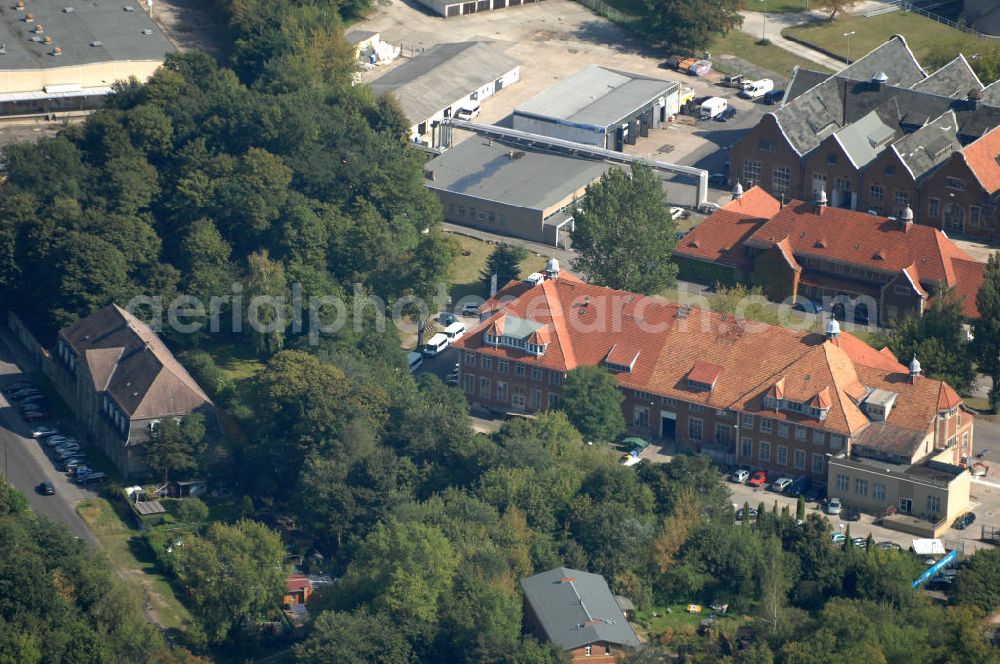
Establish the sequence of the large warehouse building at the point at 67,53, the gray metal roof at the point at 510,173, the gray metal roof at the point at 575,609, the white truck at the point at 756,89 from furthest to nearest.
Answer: the white truck at the point at 756,89, the large warehouse building at the point at 67,53, the gray metal roof at the point at 510,173, the gray metal roof at the point at 575,609

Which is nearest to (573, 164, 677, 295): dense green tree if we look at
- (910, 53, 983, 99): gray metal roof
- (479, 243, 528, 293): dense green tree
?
(479, 243, 528, 293): dense green tree

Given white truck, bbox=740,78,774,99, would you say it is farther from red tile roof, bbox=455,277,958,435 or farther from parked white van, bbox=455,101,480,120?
red tile roof, bbox=455,277,958,435

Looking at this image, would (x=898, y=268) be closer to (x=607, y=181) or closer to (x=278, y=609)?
(x=607, y=181)

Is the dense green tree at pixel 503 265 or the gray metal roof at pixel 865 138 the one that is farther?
the gray metal roof at pixel 865 138

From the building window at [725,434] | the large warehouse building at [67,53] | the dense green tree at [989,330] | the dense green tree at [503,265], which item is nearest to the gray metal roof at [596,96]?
the dense green tree at [503,265]

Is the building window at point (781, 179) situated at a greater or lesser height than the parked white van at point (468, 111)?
greater

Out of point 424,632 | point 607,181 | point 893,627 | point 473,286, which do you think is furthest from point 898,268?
point 424,632

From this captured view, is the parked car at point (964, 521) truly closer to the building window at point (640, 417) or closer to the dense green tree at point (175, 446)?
the building window at point (640, 417)

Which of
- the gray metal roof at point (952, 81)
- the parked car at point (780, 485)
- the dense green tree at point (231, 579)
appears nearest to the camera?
the dense green tree at point (231, 579)
